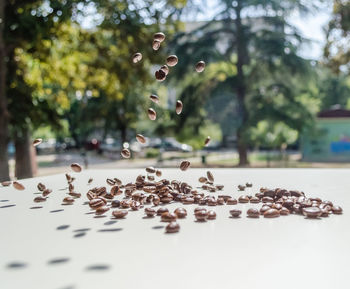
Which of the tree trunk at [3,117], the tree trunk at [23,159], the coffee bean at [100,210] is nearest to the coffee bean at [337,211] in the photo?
the coffee bean at [100,210]

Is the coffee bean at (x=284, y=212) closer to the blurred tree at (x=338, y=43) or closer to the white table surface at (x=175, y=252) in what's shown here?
the white table surface at (x=175, y=252)

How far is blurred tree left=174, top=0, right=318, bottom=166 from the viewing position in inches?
541

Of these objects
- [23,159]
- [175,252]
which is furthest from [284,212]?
[23,159]

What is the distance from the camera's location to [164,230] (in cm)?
141

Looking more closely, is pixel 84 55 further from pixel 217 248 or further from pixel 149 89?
pixel 149 89

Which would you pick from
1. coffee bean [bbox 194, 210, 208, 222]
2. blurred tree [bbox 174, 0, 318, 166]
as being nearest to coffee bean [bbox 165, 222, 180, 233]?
coffee bean [bbox 194, 210, 208, 222]

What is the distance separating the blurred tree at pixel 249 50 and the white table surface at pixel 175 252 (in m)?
12.6

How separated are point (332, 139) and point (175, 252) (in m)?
20.6

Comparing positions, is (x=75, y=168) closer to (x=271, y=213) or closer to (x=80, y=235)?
(x=80, y=235)

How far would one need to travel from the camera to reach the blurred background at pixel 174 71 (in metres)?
7.71

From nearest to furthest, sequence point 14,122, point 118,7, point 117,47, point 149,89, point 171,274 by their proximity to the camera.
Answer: point 171,274
point 14,122
point 118,7
point 117,47
point 149,89

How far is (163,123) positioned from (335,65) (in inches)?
266

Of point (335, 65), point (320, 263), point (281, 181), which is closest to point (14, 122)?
point (281, 181)

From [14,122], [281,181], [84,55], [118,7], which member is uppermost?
[118,7]
